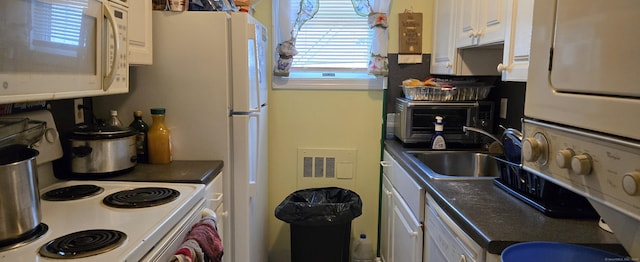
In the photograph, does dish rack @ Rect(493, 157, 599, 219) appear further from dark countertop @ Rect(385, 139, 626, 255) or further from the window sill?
the window sill

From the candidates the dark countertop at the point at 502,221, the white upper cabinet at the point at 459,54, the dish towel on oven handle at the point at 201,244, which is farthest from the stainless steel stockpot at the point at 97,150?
the white upper cabinet at the point at 459,54

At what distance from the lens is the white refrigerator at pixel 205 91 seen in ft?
6.56

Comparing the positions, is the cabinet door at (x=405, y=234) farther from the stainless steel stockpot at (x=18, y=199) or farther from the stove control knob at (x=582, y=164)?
the stainless steel stockpot at (x=18, y=199)

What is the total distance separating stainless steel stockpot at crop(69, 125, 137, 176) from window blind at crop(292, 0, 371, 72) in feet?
4.73

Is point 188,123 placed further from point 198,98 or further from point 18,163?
point 18,163

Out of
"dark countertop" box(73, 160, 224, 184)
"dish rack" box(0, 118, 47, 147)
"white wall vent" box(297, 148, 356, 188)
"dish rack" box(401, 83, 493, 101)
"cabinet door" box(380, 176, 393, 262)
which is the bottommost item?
"cabinet door" box(380, 176, 393, 262)

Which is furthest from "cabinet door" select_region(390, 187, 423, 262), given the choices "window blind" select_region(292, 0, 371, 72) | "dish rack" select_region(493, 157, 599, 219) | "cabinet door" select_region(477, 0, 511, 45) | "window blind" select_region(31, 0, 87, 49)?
"window blind" select_region(31, 0, 87, 49)

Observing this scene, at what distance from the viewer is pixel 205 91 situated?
6.70 ft

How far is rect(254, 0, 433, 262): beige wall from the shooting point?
294 centimetres

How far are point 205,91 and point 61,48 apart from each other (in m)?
0.82

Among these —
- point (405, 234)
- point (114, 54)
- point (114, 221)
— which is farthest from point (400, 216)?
point (114, 54)

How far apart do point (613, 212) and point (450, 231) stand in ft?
2.60

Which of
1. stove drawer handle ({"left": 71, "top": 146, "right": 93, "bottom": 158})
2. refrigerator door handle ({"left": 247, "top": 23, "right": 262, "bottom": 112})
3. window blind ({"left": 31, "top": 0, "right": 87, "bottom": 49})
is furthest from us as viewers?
refrigerator door handle ({"left": 247, "top": 23, "right": 262, "bottom": 112})

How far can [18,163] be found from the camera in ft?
3.61
